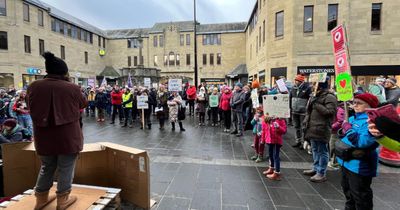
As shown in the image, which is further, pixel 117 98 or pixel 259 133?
pixel 117 98

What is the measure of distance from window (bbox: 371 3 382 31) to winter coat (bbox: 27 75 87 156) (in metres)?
19.9

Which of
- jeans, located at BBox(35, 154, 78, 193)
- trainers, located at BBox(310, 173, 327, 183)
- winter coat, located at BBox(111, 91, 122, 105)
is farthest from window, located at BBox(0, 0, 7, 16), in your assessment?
trainers, located at BBox(310, 173, 327, 183)

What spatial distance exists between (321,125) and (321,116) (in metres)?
0.18

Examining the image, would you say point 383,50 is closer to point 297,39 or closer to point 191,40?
point 297,39

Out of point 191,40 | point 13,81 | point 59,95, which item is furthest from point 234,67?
point 59,95

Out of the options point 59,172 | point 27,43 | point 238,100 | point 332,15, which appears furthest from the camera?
point 27,43

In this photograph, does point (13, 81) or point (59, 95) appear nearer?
point (59, 95)

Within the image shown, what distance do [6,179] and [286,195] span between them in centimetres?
437

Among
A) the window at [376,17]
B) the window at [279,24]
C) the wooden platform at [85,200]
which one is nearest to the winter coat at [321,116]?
the wooden platform at [85,200]

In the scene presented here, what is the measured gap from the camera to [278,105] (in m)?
4.50

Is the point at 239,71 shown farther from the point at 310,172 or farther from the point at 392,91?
the point at 310,172

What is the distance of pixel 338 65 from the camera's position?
4199 mm

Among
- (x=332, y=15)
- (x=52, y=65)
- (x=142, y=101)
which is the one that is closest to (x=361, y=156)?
(x=52, y=65)

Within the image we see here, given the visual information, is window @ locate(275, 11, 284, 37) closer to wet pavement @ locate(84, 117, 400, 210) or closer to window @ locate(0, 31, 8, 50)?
wet pavement @ locate(84, 117, 400, 210)
